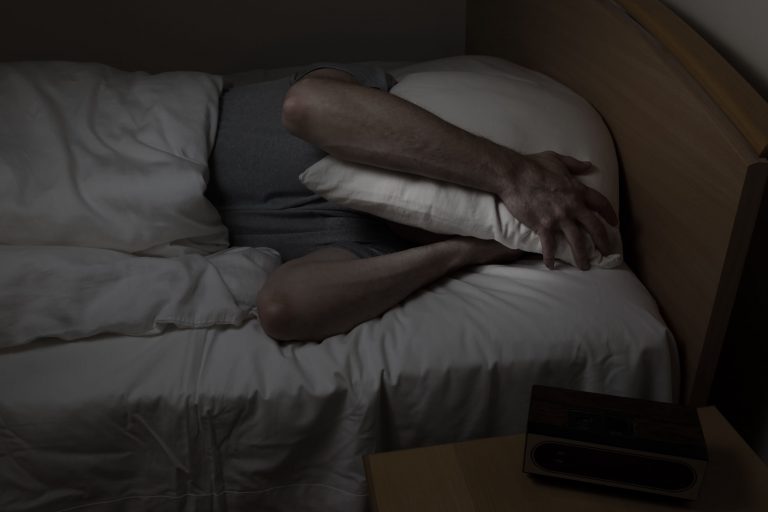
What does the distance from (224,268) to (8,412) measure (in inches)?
14.1

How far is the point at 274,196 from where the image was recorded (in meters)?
1.27

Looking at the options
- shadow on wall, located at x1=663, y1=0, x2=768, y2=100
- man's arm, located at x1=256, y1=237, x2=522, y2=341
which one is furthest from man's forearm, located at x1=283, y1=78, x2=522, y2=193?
shadow on wall, located at x1=663, y1=0, x2=768, y2=100

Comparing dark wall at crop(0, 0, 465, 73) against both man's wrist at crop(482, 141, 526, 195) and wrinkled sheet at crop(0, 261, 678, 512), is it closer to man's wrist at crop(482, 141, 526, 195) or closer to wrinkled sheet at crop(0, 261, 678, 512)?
man's wrist at crop(482, 141, 526, 195)

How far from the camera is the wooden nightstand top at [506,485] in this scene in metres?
0.78

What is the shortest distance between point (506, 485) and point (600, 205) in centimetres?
49

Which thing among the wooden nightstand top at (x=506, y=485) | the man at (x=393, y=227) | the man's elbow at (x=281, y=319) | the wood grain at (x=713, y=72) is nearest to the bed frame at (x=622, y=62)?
the wood grain at (x=713, y=72)

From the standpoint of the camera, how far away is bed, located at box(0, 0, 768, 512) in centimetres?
93

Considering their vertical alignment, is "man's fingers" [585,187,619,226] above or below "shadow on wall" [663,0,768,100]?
below

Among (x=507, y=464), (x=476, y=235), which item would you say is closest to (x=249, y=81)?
(x=476, y=235)

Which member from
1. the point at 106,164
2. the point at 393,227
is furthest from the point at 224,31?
the point at 393,227

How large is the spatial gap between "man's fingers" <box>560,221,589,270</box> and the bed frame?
0.40 feet

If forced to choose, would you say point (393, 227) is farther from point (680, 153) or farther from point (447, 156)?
point (680, 153)

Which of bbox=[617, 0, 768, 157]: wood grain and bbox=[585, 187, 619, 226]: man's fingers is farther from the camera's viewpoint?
bbox=[585, 187, 619, 226]: man's fingers

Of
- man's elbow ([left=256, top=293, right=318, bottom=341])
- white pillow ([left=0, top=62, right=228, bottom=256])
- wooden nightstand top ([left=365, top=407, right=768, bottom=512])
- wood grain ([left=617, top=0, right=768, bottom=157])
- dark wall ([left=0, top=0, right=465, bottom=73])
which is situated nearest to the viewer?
wooden nightstand top ([left=365, top=407, right=768, bottom=512])
